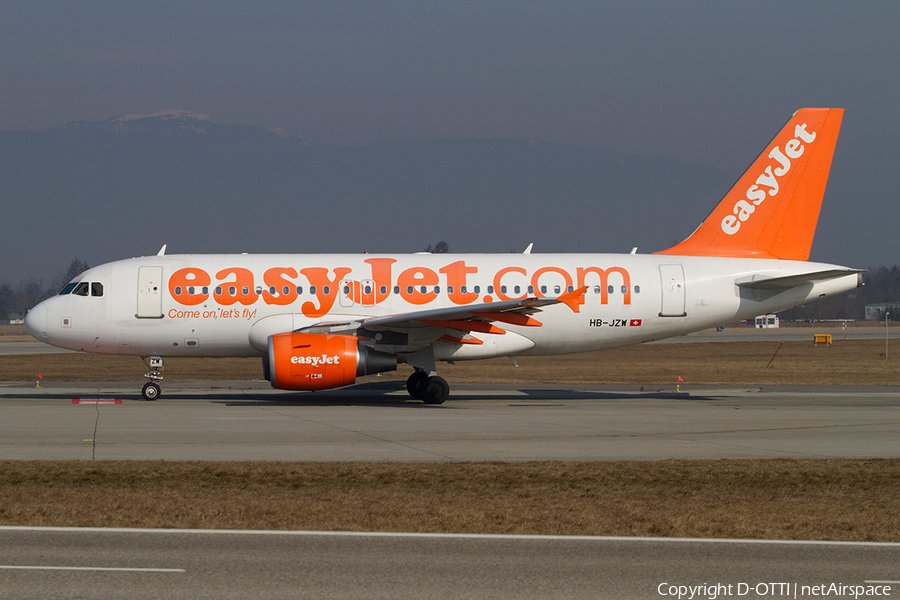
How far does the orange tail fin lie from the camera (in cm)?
2500

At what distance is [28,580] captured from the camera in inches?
266

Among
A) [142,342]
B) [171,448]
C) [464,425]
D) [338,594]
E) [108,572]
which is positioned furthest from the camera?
[142,342]

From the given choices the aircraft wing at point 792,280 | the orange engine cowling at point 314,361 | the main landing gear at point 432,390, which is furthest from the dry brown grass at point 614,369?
the orange engine cowling at point 314,361

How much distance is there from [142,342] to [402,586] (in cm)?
1859

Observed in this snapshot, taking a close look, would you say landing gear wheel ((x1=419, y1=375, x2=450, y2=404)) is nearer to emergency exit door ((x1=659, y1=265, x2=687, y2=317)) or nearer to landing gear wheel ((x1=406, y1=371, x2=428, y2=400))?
landing gear wheel ((x1=406, y1=371, x2=428, y2=400))

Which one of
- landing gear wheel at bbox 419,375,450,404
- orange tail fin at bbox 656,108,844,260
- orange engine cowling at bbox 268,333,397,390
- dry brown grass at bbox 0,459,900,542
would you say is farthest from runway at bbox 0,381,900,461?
orange tail fin at bbox 656,108,844,260

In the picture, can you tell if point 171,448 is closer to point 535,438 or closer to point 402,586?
point 535,438

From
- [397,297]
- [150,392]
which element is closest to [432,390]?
[397,297]

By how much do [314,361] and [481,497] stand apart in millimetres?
11351

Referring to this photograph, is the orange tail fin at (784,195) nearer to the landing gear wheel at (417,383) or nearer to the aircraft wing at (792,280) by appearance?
the aircraft wing at (792,280)

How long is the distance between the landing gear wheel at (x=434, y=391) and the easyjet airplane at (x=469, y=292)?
0.03 meters

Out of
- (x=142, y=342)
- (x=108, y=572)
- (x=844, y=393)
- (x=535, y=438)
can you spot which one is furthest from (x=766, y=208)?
(x=108, y=572)

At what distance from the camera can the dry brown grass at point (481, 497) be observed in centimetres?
886

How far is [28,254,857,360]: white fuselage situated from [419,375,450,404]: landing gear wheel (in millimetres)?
826
